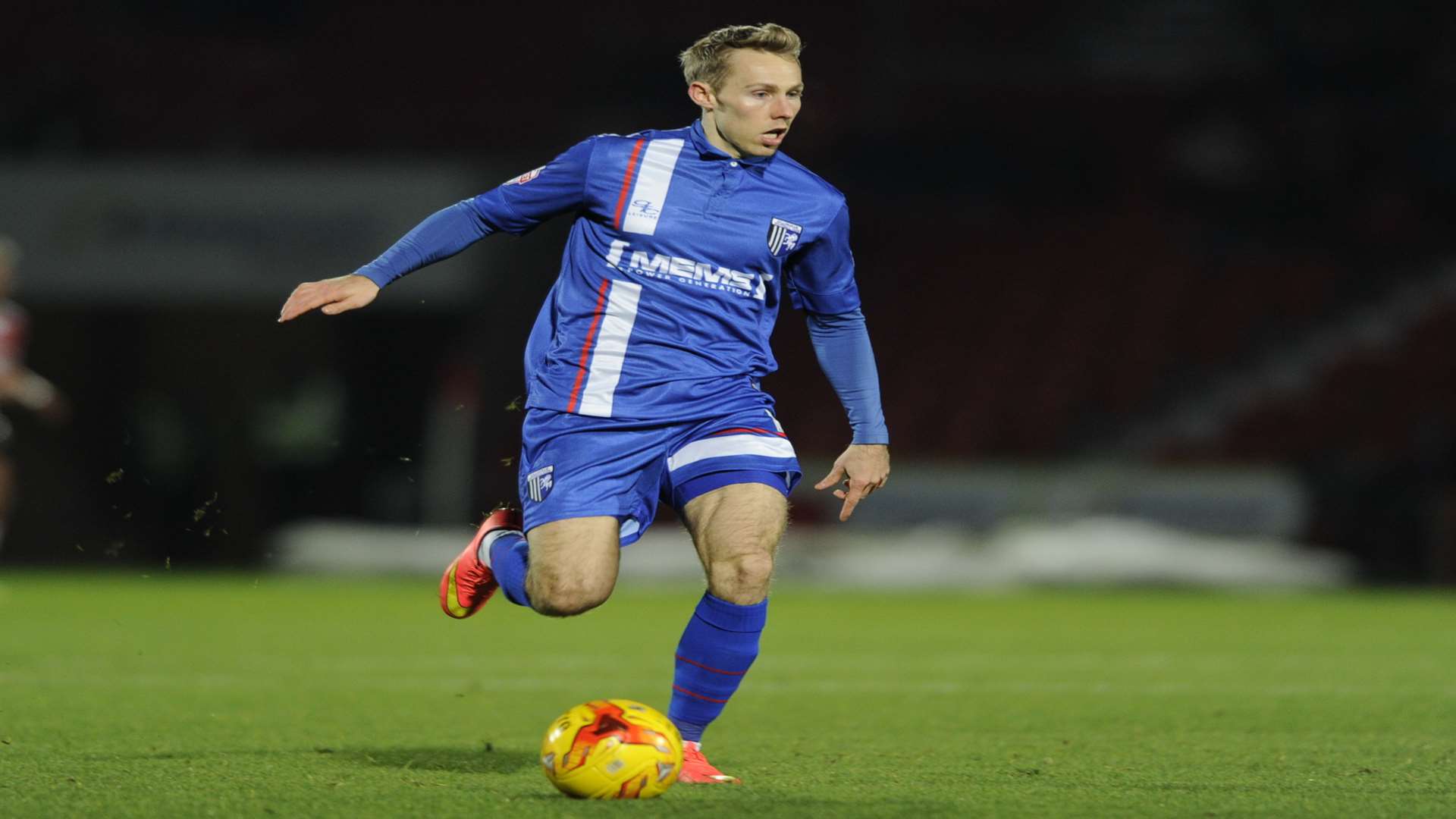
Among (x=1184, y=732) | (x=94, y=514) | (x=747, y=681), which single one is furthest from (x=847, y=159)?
(x=1184, y=732)

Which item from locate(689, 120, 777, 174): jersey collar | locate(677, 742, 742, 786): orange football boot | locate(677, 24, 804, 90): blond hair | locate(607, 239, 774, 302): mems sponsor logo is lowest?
locate(677, 742, 742, 786): orange football boot

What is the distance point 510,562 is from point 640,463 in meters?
0.45

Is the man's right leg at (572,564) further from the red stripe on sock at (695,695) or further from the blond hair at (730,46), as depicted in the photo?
the blond hair at (730,46)

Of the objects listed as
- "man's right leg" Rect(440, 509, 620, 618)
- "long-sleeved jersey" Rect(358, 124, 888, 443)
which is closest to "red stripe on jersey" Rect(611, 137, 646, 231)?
"long-sleeved jersey" Rect(358, 124, 888, 443)

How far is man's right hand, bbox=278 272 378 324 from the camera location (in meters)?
4.48

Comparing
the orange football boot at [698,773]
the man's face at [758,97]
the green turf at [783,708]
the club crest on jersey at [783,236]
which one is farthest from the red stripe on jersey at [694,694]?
the man's face at [758,97]

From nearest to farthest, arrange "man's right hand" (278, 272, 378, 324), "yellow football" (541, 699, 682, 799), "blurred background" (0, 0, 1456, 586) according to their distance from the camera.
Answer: "yellow football" (541, 699, 682, 799) < "man's right hand" (278, 272, 378, 324) < "blurred background" (0, 0, 1456, 586)

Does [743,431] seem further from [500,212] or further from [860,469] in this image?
[500,212]

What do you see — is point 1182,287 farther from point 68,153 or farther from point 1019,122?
point 68,153

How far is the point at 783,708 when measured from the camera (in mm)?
6430

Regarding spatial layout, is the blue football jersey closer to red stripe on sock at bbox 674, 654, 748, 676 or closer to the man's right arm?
the man's right arm

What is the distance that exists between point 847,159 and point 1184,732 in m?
14.0

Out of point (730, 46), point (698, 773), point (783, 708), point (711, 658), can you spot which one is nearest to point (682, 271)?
point (730, 46)

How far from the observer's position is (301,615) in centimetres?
1054
